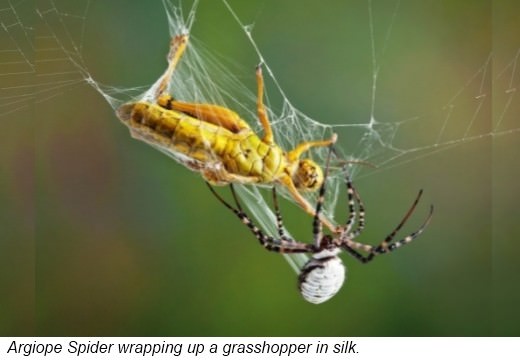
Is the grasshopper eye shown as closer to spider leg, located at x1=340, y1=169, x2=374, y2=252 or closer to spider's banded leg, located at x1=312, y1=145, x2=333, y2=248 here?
spider's banded leg, located at x1=312, y1=145, x2=333, y2=248

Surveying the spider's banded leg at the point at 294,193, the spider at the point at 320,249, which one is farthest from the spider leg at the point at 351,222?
the spider's banded leg at the point at 294,193

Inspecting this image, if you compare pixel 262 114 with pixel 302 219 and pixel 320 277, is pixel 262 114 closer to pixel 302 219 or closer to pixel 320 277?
pixel 320 277

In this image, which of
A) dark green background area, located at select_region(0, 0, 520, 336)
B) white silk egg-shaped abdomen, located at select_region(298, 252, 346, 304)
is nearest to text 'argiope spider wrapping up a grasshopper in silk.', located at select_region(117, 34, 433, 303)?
white silk egg-shaped abdomen, located at select_region(298, 252, 346, 304)

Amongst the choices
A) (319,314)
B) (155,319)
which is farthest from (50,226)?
(319,314)

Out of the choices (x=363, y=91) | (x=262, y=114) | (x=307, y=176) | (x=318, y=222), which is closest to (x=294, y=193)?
(x=307, y=176)

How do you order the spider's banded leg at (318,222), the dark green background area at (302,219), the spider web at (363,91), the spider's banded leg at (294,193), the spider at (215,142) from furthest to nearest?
the dark green background area at (302,219) < the spider web at (363,91) < the spider's banded leg at (318,222) < the spider's banded leg at (294,193) < the spider at (215,142)

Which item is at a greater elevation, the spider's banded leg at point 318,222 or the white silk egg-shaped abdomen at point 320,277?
the spider's banded leg at point 318,222

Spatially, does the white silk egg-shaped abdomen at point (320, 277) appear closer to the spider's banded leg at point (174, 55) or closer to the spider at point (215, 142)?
the spider at point (215, 142)
